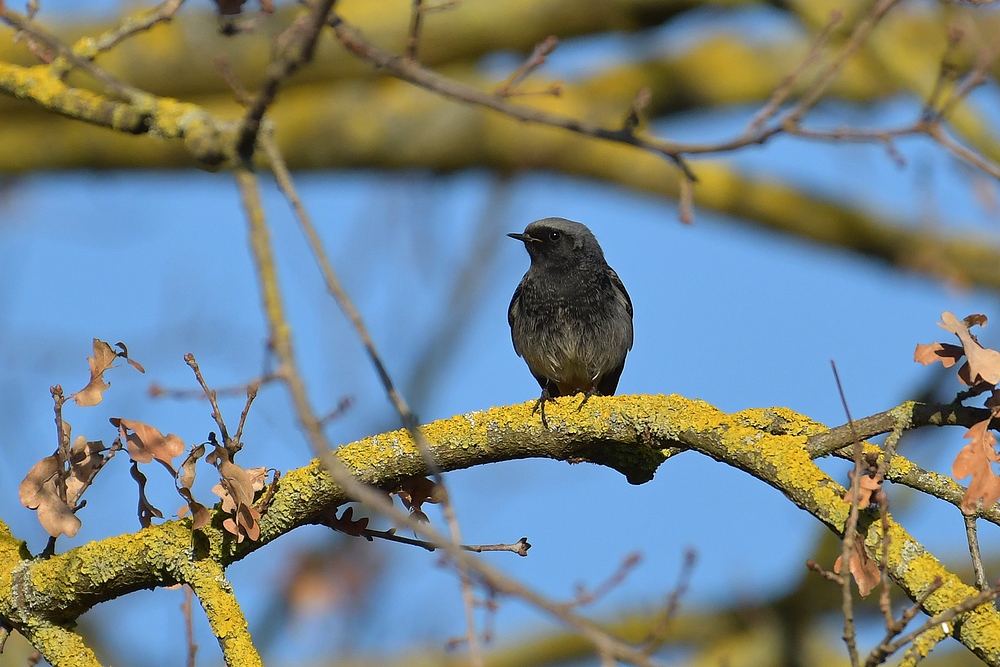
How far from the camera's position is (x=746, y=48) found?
8680 millimetres

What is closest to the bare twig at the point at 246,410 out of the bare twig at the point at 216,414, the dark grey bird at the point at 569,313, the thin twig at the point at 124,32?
the bare twig at the point at 216,414

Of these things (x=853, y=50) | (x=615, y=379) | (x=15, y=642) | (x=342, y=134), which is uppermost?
(x=342, y=134)

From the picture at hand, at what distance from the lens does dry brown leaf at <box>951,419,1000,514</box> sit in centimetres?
282

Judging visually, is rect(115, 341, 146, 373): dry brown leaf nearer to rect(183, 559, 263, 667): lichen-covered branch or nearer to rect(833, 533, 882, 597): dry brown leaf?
rect(183, 559, 263, 667): lichen-covered branch

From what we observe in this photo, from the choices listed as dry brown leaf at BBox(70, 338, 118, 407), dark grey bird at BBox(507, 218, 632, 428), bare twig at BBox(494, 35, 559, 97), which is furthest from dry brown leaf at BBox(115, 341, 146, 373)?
dark grey bird at BBox(507, 218, 632, 428)

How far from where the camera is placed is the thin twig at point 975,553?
2676 mm

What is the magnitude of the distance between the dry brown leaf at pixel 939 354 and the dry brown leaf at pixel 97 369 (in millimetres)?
2302

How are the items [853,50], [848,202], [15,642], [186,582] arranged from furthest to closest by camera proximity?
[848,202] < [15,642] < [186,582] < [853,50]

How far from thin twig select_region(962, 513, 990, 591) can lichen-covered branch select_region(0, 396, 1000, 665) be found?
29 cm

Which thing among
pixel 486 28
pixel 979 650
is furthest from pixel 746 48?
pixel 979 650

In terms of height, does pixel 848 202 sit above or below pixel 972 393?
above

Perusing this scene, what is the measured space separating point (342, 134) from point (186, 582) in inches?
212

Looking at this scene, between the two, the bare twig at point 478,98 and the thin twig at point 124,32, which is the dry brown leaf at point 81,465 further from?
the bare twig at point 478,98

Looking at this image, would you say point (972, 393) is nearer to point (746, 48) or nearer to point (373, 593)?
point (373, 593)
